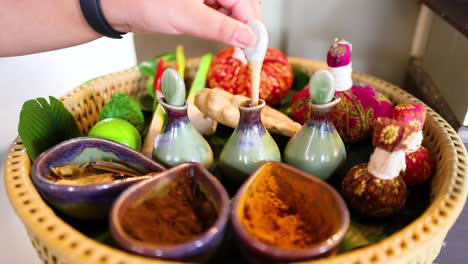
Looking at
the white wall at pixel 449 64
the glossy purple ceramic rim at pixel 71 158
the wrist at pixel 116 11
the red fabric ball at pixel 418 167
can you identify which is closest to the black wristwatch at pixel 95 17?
the wrist at pixel 116 11

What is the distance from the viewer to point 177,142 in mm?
455

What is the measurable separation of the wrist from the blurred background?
293mm

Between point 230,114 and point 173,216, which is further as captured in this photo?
point 230,114

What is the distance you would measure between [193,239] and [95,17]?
0.82 feet

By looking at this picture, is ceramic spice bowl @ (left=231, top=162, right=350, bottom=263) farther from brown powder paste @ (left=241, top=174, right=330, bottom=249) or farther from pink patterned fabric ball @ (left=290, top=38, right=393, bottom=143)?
pink patterned fabric ball @ (left=290, top=38, right=393, bottom=143)

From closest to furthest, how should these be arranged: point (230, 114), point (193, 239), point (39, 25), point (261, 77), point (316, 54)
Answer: point (193, 239) < point (39, 25) < point (230, 114) < point (261, 77) < point (316, 54)

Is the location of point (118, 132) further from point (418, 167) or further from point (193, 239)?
point (418, 167)

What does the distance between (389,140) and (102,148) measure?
30cm

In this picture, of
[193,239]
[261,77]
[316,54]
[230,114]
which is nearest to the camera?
[193,239]

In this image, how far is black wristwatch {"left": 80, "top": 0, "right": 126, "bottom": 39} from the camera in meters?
0.41

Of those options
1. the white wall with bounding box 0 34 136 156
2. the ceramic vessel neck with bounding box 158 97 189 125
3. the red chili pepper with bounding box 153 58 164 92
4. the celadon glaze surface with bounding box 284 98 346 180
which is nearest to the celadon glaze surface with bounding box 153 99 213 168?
the ceramic vessel neck with bounding box 158 97 189 125

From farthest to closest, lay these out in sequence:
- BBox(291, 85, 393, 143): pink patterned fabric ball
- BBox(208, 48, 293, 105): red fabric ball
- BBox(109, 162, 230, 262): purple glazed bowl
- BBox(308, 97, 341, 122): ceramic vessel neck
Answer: BBox(208, 48, 293, 105): red fabric ball
BBox(291, 85, 393, 143): pink patterned fabric ball
BBox(308, 97, 341, 122): ceramic vessel neck
BBox(109, 162, 230, 262): purple glazed bowl

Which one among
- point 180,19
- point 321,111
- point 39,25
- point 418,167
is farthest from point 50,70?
point 418,167

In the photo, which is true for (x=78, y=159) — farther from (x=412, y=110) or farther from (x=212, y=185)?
(x=412, y=110)
